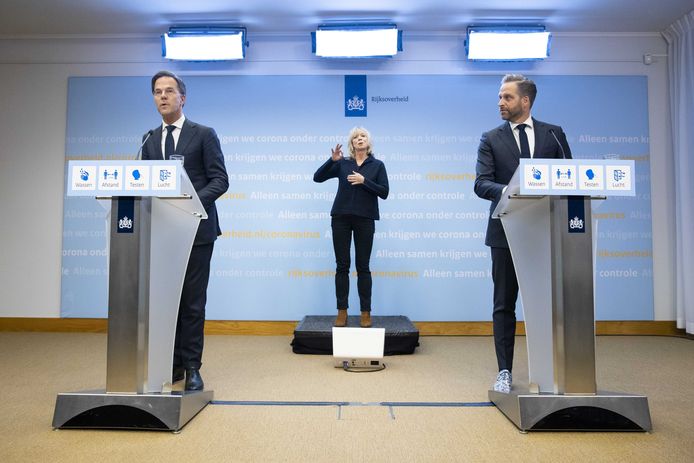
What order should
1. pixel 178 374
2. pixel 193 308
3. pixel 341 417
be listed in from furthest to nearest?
pixel 178 374
pixel 193 308
pixel 341 417

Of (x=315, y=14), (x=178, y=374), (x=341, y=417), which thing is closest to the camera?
(x=341, y=417)

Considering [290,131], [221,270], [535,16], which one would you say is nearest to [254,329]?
[221,270]

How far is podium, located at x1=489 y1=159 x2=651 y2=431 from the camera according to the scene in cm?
188

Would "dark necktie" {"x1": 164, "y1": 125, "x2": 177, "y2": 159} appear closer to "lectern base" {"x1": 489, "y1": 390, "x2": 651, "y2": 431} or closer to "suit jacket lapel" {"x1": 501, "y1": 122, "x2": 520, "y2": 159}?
"suit jacket lapel" {"x1": 501, "y1": 122, "x2": 520, "y2": 159}

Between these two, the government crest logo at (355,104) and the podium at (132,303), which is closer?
the podium at (132,303)

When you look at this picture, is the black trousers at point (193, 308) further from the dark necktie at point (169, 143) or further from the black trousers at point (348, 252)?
the black trousers at point (348, 252)

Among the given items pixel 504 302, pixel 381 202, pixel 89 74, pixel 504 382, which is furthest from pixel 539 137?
pixel 89 74

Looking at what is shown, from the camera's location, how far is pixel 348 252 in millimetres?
3838

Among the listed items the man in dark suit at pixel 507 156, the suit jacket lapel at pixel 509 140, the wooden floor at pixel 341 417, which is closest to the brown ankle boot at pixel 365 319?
the wooden floor at pixel 341 417

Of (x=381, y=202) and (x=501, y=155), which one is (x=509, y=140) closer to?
(x=501, y=155)

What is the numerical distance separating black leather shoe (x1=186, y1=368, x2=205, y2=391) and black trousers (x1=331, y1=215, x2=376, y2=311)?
156 centimetres

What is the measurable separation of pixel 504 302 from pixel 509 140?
76 centimetres

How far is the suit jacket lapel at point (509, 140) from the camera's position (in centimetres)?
241

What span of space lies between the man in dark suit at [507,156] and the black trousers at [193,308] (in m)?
1.36
